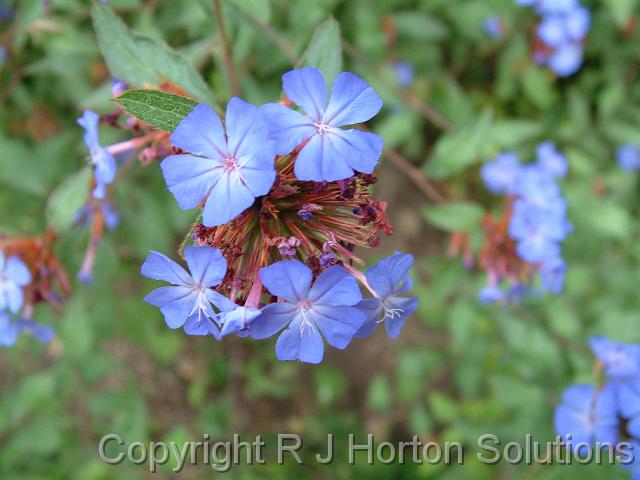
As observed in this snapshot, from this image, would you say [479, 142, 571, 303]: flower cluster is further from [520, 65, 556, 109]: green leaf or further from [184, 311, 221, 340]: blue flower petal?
[184, 311, 221, 340]: blue flower petal

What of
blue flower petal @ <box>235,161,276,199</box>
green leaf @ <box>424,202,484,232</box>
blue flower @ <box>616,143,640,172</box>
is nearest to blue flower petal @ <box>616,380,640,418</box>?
green leaf @ <box>424,202,484,232</box>

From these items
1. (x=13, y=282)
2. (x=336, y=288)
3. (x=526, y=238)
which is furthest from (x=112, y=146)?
(x=526, y=238)

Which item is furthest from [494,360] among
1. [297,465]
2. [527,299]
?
[297,465]

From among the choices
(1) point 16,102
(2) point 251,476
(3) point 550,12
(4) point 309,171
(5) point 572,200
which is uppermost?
(3) point 550,12

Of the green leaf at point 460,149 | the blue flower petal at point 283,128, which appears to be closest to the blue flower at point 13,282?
the blue flower petal at point 283,128

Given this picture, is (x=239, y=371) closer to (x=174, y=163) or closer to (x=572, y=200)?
(x=572, y=200)

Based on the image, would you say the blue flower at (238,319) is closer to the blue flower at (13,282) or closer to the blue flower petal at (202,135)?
the blue flower petal at (202,135)
